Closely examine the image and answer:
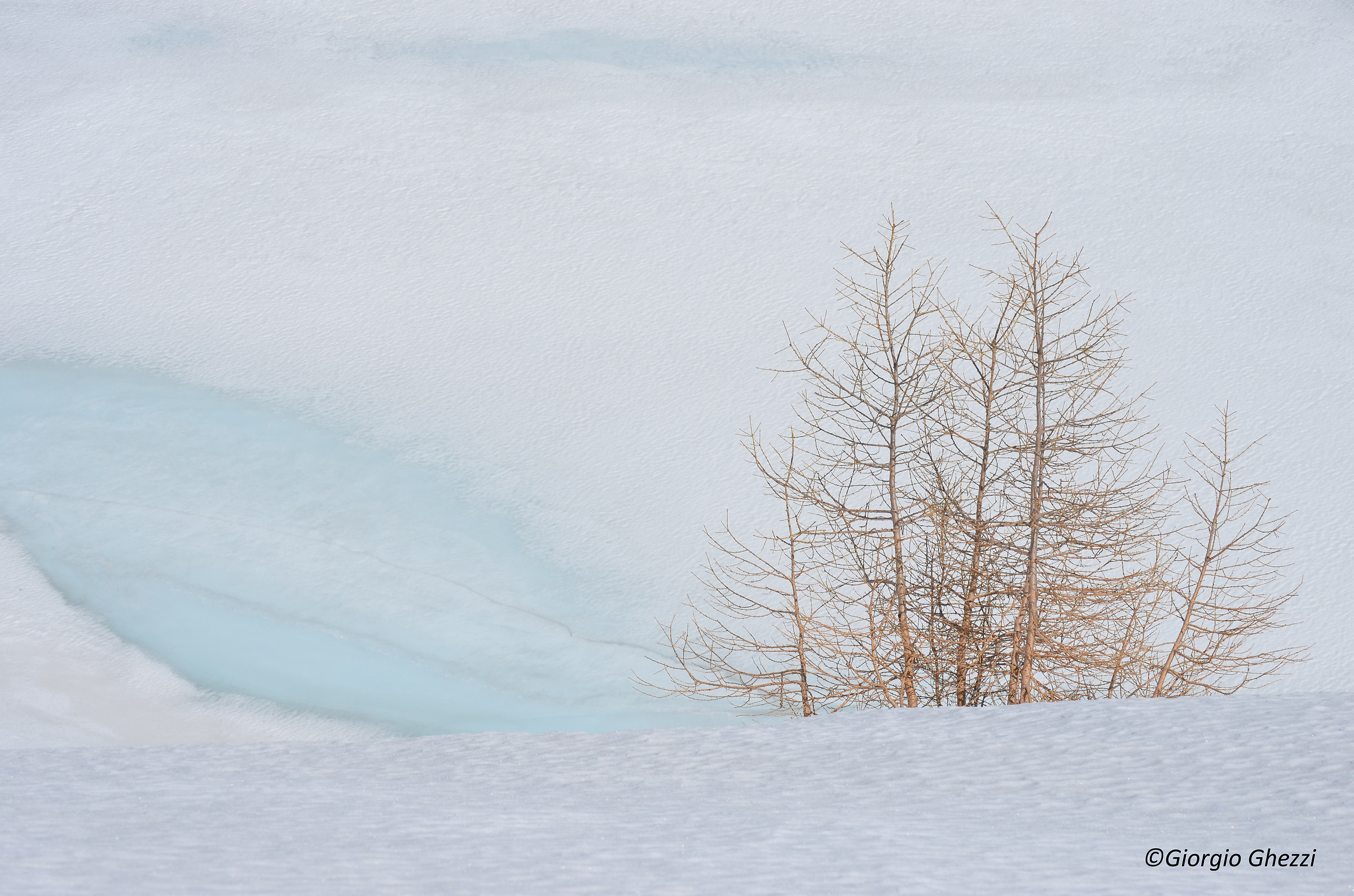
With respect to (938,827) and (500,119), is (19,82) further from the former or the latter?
(938,827)

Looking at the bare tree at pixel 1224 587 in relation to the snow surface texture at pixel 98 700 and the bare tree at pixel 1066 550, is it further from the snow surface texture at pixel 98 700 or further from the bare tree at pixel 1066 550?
the snow surface texture at pixel 98 700

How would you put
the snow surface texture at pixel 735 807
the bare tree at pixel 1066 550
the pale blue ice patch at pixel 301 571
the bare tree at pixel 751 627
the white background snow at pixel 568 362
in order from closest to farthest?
the snow surface texture at pixel 735 807, the white background snow at pixel 568 362, the bare tree at pixel 1066 550, the bare tree at pixel 751 627, the pale blue ice patch at pixel 301 571

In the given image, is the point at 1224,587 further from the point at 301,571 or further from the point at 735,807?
the point at 301,571

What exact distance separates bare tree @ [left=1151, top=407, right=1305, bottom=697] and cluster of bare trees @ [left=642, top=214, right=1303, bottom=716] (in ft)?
0.08

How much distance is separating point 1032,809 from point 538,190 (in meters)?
8.77

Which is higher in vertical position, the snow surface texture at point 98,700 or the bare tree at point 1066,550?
the bare tree at point 1066,550

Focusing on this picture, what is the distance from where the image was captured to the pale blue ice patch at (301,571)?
5938mm

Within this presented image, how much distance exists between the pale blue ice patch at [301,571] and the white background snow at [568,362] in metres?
0.03

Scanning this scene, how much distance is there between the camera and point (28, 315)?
8.84 meters

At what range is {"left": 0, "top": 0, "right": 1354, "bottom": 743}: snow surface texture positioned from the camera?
6637mm

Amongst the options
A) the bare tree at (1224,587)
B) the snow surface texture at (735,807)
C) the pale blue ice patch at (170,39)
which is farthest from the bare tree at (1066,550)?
the pale blue ice patch at (170,39)

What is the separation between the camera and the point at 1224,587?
5.63m

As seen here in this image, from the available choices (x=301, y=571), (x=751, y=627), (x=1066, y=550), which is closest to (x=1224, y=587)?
(x=1066, y=550)

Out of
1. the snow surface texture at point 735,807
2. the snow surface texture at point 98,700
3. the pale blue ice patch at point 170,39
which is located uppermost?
the pale blue ice patch at point 170,39
